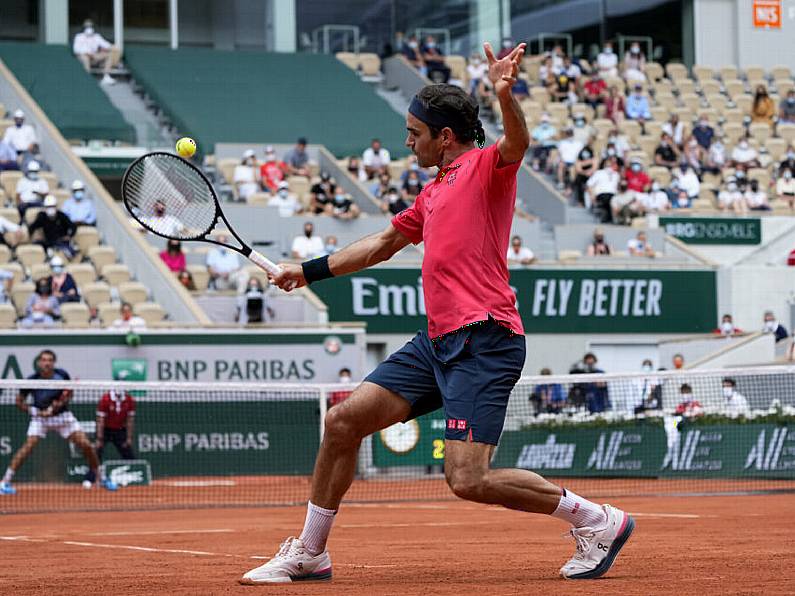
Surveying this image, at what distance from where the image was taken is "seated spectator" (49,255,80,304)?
66.4ft

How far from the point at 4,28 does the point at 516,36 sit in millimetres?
11496

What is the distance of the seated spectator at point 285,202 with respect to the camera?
24438 mm

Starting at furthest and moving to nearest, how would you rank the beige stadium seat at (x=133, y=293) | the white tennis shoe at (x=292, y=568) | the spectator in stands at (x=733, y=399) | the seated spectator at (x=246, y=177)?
the seated spectator at (x=246, y=177) → the beige stadium seat at (x=133, y=293) → the spectator in stands at (x=733, y=399) → the white tennis shoe at (x=292, y=568)

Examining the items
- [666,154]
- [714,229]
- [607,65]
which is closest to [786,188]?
[666,154]

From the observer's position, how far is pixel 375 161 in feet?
89.7

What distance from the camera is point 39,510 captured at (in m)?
15.2

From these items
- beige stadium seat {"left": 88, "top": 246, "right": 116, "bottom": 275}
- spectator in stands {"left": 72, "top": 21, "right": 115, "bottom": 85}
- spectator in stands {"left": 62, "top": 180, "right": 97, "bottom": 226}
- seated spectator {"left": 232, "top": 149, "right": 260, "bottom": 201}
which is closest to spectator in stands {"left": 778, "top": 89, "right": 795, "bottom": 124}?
seated spectator {"left": 232, "top": 149, "right": 260, "bottom": 201}

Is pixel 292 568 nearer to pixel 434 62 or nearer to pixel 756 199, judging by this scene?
pixel 756 199

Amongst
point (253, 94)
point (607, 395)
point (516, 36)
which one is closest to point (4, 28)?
point (253, 94)

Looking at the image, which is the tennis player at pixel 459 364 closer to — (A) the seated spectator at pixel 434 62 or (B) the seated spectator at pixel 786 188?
(B) the seated spectator at pixel 786 188

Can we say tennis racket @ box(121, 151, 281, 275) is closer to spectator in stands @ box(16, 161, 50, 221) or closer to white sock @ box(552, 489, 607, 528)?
white sock @ box(552, 489, 607, 528)

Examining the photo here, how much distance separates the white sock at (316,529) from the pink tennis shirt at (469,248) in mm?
944

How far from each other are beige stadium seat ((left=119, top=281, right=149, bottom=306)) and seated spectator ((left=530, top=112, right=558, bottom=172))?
10823mm

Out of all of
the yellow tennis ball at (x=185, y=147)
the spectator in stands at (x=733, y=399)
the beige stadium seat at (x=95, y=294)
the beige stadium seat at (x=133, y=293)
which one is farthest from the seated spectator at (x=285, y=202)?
the yellow tennis ball at (x=185, y=147)
